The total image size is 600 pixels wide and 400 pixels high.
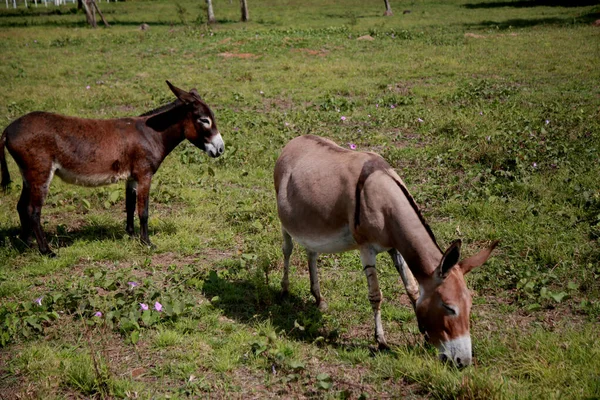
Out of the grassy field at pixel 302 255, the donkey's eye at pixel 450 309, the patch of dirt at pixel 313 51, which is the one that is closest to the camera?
the donkey's eye at pixel 450 309

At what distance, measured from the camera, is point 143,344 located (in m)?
5.01

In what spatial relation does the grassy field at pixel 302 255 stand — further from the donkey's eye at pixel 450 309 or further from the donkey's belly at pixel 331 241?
the donkey's belly at pixel 331 241

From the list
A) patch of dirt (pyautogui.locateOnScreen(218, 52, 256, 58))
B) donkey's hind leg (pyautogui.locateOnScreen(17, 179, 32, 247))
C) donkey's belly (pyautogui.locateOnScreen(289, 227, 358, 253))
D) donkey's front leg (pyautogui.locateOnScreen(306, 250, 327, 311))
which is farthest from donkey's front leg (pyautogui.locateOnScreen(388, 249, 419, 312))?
patch of dirt (pyautogui.locateOnScreen(218, 52, 256, 58))

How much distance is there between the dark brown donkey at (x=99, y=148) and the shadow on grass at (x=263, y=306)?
1.74 meters

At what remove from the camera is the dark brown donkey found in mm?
6773

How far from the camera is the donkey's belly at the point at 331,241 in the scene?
492cm

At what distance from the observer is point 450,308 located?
3996 mm

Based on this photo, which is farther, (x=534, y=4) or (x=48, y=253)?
(x=534, y=4)

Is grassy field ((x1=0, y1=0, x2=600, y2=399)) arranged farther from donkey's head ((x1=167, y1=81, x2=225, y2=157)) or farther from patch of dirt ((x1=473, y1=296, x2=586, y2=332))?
donkey's head ((x1=167, y1=81, x2=225, y2=157))

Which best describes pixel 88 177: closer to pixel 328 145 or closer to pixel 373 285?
pixel 328 145

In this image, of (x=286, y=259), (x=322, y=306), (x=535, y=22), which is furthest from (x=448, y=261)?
(x=535, y=22)

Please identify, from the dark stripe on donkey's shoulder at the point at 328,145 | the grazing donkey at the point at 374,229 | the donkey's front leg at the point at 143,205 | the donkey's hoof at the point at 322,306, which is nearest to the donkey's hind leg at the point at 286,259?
the grazing donkey at the point at 374,229

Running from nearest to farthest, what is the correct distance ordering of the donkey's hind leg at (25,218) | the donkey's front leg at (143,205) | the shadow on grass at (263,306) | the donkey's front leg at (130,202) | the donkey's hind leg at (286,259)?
the shadow on grass at (263,306)
the donkey's hind leg at (286,259)
the donkey's hind leg at (25,218)
the donkey's front leg at (143,205)
the donkey's front leg at (130,202)

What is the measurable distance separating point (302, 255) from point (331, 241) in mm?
1906
